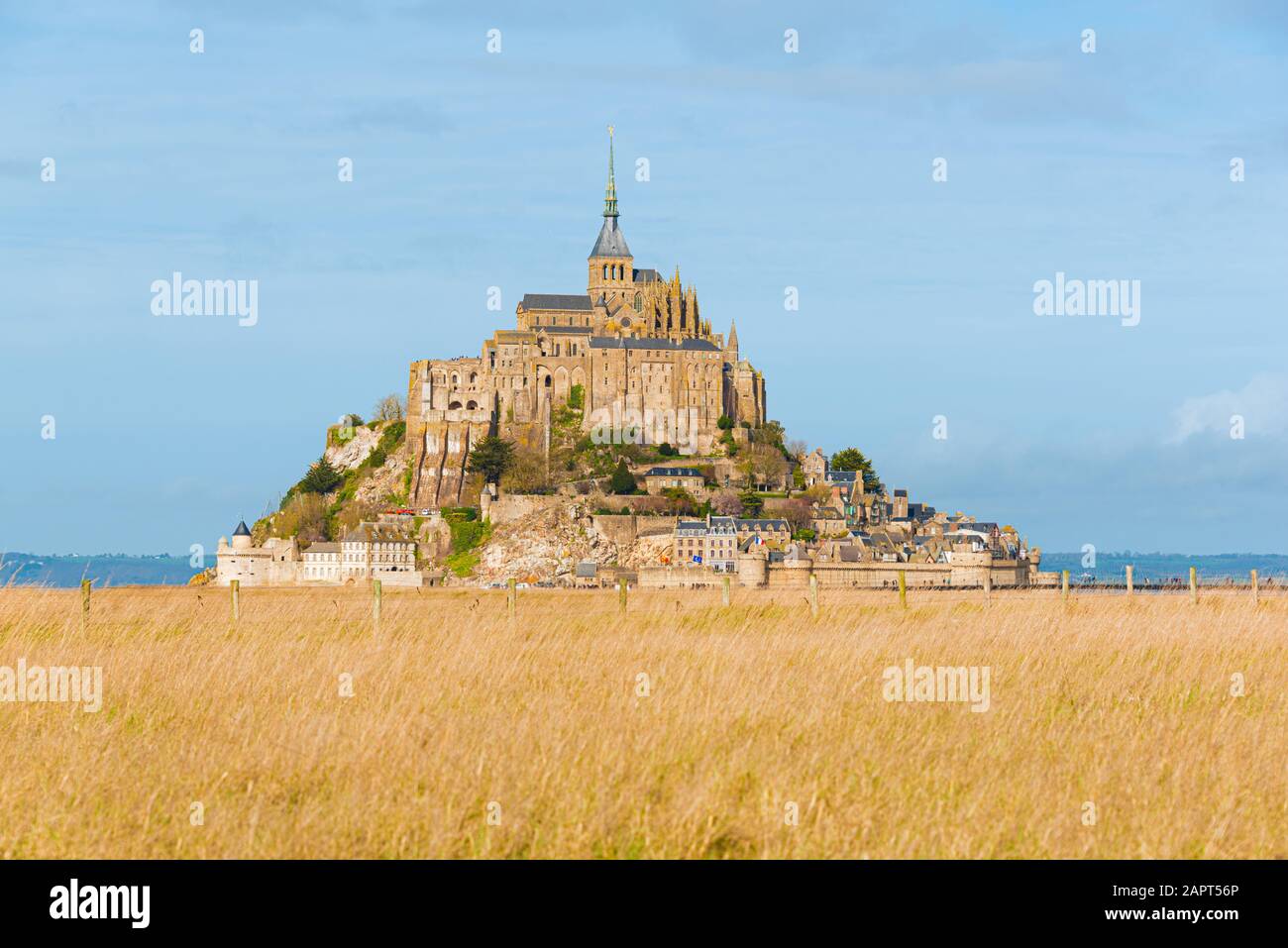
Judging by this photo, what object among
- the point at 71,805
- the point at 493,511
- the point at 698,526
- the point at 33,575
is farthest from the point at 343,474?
the point at 71,805

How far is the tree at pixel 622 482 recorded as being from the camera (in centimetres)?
11594

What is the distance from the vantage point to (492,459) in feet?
392

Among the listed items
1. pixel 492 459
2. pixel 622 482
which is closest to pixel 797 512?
pixel 622 482

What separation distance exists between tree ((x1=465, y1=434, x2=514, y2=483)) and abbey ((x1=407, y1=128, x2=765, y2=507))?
237cm

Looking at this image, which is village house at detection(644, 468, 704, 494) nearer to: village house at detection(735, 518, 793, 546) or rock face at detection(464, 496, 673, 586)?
rock face at detection(464, 496, 673, 586)

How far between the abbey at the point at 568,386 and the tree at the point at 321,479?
7.45 m

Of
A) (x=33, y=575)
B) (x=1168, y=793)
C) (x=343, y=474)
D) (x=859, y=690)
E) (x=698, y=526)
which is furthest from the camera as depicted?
(x=343, y=474)

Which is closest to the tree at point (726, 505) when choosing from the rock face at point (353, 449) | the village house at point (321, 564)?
the village house at point (321, 564)

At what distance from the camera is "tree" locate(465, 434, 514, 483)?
119312 millimetres

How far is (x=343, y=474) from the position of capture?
127562 mm

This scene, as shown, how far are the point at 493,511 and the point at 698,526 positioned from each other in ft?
54.9

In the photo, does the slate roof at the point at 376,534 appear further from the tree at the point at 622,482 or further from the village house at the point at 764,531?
the village house at the point at 764,531

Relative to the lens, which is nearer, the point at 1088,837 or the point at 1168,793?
the point at 1088,837
